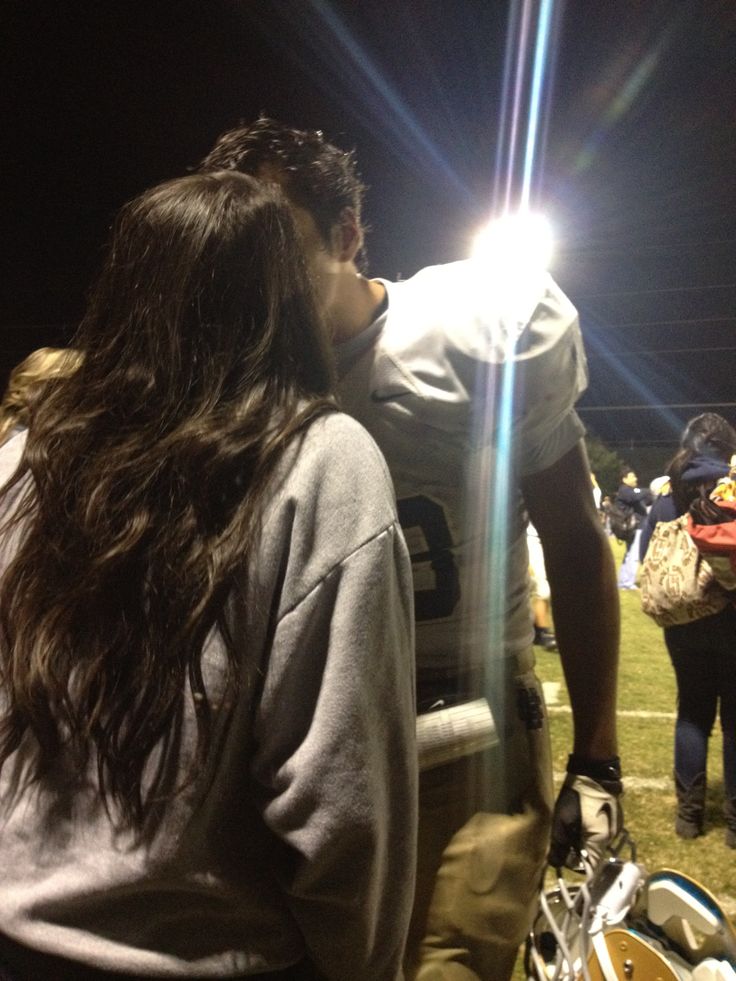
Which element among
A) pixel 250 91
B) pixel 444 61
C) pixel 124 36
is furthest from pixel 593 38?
pixel 124 36

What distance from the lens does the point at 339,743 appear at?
2.38 ft

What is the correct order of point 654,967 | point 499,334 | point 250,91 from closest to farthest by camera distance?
point 499,334 → point 654,967 → point 250,91

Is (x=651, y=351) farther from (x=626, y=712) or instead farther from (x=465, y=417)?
(x=465, y=417)

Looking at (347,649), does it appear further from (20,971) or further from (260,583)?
(20,971)

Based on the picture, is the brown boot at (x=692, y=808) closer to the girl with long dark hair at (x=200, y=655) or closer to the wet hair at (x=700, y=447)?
the wet hair at (x=700, y=447)

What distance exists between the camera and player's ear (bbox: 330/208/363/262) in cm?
141

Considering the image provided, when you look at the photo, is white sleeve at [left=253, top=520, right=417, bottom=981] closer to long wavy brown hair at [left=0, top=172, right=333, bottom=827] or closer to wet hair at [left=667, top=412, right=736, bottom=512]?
long wavy brown hair at [left=0, top=172, right=333, bottom=827]

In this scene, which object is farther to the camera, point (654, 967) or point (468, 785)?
point (654, 967)

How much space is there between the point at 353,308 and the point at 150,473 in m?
0.70

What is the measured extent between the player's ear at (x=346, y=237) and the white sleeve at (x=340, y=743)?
800 mm

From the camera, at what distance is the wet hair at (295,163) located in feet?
4.47

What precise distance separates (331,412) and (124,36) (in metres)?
3.78

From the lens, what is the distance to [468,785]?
1.26 meters

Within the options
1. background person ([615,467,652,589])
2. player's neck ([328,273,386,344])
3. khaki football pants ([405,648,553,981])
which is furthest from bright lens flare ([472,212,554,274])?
background person ([615,467,652,589])
